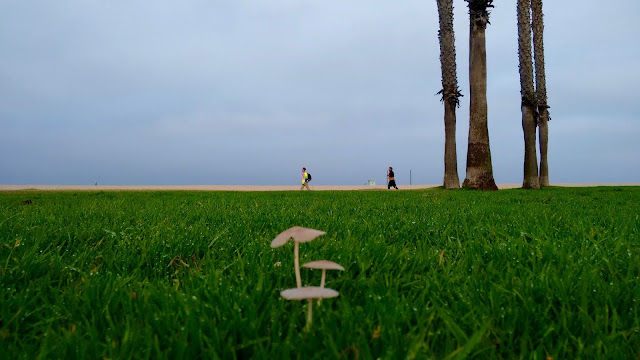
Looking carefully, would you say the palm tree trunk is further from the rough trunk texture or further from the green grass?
the green grass

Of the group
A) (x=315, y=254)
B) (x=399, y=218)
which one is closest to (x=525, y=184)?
(x=399, y=218)

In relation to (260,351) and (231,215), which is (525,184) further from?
(260,351)

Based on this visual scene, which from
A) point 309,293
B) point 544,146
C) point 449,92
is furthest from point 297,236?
point 544,146

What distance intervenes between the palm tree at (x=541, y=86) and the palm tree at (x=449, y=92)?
4.48 meters

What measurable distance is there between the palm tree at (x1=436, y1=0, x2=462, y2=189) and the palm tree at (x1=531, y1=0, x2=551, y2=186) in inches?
176

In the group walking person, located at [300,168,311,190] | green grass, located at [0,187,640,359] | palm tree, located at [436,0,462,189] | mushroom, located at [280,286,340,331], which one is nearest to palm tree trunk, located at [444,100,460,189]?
palm tree, located at [436,0,462,189]

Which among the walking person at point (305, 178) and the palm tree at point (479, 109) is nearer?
the palm tree at point (479, 109)

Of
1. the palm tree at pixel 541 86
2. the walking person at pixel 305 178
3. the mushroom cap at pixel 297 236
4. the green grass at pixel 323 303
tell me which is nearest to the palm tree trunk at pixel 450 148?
the palm tree at pixel 541 86

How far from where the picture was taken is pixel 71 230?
329 centimetres

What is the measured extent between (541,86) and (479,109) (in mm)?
8692

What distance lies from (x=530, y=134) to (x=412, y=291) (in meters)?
16.7

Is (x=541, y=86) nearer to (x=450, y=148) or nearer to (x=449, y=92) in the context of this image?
(x=449, y=92)

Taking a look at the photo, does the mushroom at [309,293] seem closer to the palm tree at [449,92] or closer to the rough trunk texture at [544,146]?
the palm tree at [449,92]

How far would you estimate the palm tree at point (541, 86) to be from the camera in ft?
62.1
